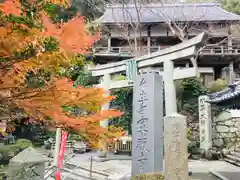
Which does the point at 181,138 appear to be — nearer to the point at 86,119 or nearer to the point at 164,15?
the point at 86,119

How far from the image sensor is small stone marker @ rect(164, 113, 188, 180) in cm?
454

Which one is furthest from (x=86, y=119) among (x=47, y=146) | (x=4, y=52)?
(x=47, y=146)

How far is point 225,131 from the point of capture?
1539cm

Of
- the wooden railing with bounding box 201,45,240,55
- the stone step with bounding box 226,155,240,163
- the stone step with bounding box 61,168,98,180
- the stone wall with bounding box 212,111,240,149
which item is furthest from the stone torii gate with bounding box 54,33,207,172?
the wooden railing with bounding box 201,45,240,55

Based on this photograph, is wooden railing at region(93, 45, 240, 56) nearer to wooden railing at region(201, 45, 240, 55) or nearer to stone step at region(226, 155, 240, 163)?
wooden railing at region(201, 45, 240, 55)

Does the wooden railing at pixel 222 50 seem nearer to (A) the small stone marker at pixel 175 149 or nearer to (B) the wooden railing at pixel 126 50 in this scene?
(B) the wooden railing at pixel 126 50

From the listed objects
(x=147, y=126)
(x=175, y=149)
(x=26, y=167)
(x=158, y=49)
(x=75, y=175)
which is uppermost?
(x=158, y=49)

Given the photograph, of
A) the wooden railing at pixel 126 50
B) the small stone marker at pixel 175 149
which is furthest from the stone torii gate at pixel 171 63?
the wooden railing at pixel 126 50

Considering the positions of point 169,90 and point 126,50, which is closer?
point 169,90

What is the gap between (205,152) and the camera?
1395 cm

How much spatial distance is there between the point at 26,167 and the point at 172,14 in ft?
72.3

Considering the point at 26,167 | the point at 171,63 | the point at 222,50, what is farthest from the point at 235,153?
the point at 222,50

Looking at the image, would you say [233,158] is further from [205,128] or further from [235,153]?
[205,128]

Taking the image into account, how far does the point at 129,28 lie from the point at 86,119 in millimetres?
21270
